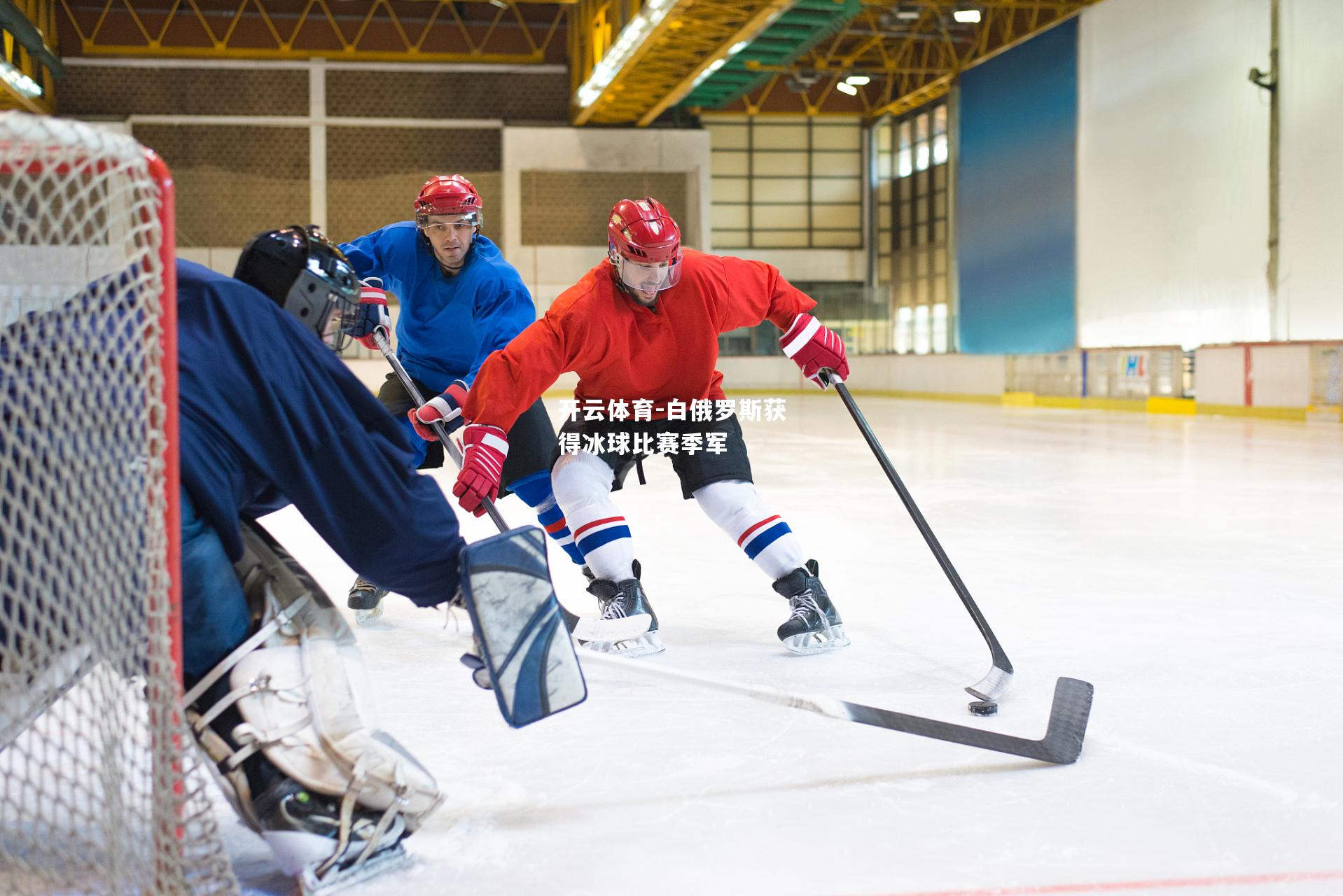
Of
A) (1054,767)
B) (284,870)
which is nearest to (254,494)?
(284,870)

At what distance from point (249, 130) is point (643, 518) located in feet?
55.0

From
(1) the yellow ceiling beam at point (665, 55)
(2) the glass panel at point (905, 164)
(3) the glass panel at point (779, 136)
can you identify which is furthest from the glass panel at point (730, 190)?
(1) the yellow ceiling beam at point (665, 55)

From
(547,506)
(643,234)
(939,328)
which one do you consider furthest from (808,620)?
(939,328)

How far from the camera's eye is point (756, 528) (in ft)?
10.5

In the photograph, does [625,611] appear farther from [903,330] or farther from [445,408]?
[903,330]

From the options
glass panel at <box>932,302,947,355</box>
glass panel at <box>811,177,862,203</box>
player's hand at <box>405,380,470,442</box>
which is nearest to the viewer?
player's hand at <box>405,380,470,442</box>

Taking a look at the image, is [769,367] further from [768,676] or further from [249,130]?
[768,676]

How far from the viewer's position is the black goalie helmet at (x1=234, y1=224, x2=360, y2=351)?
1.72 m

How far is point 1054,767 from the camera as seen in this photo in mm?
2201

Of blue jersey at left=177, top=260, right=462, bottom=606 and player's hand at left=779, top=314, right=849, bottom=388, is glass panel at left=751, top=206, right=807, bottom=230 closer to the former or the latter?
player's hand at left=779, top=314, right=849, bottom=388

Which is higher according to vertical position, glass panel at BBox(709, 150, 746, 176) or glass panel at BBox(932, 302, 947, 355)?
glass panel at BBox(709, 150, 746, 176)

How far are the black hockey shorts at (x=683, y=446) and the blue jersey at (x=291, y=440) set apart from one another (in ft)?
5.16

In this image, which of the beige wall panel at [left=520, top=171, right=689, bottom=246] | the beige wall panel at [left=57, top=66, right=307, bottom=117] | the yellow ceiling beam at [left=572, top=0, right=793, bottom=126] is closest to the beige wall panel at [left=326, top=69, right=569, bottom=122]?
the beige wall panel at [left=57, top=66, right=307, bottom=117]

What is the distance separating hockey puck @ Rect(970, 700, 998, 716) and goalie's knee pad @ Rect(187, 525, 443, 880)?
132cm
